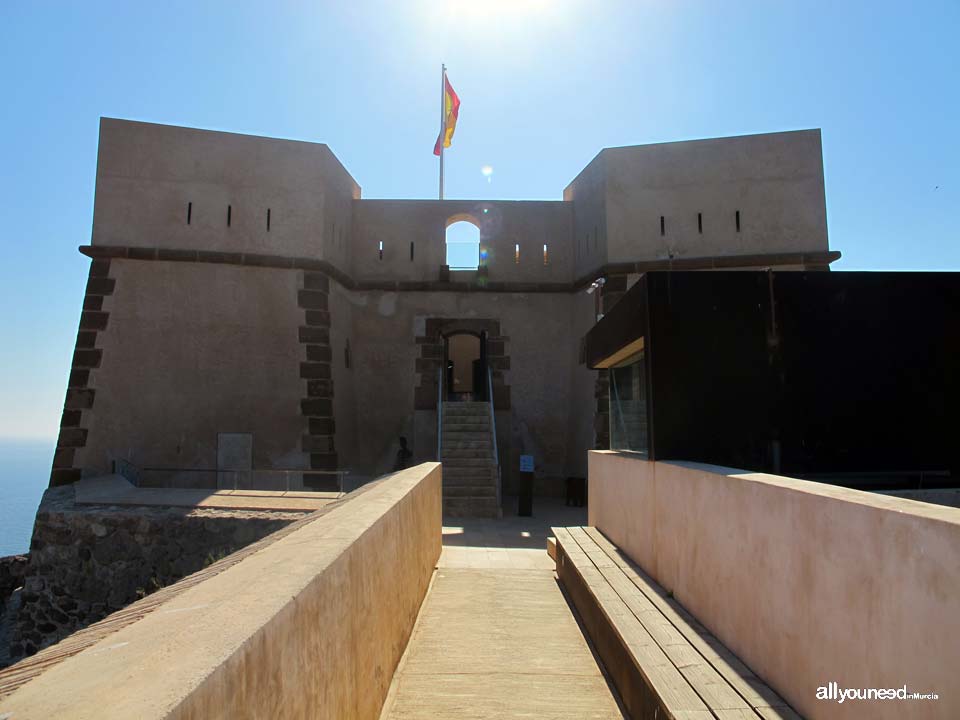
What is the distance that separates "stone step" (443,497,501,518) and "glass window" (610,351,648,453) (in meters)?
5.57

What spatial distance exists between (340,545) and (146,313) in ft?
39.9

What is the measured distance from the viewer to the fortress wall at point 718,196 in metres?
13.4

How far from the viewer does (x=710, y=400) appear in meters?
4.66

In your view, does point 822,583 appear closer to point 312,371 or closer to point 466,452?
point 466,452

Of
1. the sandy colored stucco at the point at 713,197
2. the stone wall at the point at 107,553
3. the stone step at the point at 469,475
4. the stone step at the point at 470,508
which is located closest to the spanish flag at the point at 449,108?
the sandy colored stucco at the point at 713,197

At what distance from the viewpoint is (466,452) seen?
13.2m

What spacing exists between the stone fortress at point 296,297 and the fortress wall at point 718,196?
31mm

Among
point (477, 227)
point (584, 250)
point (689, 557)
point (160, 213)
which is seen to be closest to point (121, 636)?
point (689, 557)

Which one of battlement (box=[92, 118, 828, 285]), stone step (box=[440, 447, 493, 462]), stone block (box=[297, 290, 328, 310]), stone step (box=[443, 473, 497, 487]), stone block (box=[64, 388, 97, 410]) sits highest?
battlement (box=[92, 118, 828, 285])

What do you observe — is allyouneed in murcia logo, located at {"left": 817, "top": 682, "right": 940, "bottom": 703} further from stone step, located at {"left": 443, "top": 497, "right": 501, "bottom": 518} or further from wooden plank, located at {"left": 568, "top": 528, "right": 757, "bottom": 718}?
stone step, located at {"left": 443, "top": 497, "right": 501, "bottom": 518}

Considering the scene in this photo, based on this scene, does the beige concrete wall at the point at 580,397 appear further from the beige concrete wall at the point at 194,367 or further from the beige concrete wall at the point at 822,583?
the beige concrete wall at the point at 822,583

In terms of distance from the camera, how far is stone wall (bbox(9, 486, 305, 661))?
353 inches

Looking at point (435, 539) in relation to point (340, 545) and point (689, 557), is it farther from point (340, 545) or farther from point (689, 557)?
point (340, 545)

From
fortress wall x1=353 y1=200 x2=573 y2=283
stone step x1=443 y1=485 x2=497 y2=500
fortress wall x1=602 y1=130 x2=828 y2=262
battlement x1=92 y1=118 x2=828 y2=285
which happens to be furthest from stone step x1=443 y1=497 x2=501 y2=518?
fortress wall x1=353 y1=200 x2=573 y2=283
